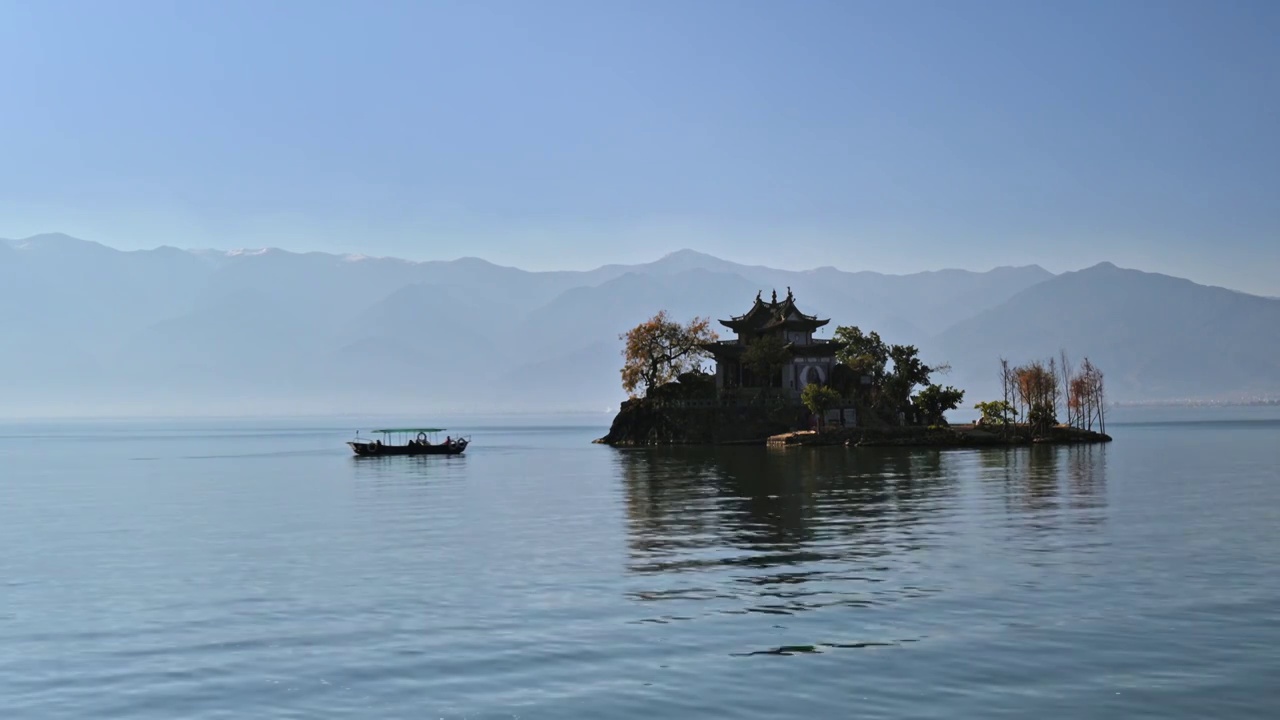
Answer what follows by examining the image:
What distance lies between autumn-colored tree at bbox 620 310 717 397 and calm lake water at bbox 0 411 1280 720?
70882mm

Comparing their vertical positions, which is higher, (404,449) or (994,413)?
(994,413)

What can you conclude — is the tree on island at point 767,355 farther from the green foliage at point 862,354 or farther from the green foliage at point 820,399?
the green foliage at point 820,399

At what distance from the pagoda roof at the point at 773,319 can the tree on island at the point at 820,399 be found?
854cm

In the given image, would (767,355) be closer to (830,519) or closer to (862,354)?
(862,354)

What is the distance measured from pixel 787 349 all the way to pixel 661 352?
1388 cm

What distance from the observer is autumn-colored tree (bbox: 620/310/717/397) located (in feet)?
429

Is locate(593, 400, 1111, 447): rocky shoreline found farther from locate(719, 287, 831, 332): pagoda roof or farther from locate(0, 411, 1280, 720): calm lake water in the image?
locate(0, 411, 1280, 720): calm lake water

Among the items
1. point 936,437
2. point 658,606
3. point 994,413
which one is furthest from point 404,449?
point 658,606

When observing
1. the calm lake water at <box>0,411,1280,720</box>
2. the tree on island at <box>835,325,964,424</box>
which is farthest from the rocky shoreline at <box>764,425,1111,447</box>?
the calm lake water at <box>0,411,1280,720</box>

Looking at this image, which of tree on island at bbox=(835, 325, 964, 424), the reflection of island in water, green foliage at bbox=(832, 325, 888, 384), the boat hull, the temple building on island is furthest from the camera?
the temple building on island

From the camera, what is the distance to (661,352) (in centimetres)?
13175

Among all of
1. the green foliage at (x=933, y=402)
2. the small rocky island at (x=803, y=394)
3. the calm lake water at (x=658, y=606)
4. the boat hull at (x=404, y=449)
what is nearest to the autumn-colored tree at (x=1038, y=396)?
the small rocky island at (x=803, y=394)

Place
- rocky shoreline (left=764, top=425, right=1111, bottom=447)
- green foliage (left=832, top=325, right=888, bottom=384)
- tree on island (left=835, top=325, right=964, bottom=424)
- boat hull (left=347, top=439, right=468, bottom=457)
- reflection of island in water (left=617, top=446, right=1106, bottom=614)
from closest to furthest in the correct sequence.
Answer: reflection of island in water (left=617, top=446, right=1106, bottom=614)
rocky shoreline (left=764, top=425, right=1111, bottom=447)
boat hull (left=347, top=439, right=468, bottom=457)
tree on island (left=835, top=325, right=964, bottom=424)
green foliage (left=832, top=325, right=888, bottom=384)

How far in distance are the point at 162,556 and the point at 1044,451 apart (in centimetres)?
7577
